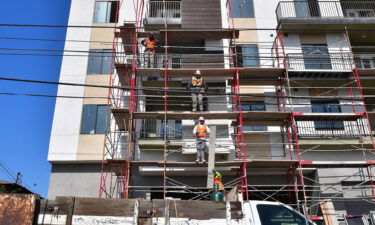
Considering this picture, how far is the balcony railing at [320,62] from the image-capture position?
19.4m

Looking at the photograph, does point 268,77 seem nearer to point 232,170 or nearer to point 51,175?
point 232,170

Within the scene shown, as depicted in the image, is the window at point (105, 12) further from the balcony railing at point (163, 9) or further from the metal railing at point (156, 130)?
the metal railing at point (156, 130)

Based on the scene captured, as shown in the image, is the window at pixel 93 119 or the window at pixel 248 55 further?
the window at pixel 248 55

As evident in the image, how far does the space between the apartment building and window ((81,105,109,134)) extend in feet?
0.19

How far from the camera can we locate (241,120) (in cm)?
1605

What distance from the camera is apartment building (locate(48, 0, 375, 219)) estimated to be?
1650cm

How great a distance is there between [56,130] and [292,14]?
49.4ft

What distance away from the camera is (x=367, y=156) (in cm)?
1717

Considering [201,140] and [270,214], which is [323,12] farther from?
[270,214]

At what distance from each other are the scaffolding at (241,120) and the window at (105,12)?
8.43 ft

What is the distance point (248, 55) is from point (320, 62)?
13.1 ft

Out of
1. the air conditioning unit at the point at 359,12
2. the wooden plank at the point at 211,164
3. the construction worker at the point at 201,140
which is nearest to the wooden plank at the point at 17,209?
the wooden plank at the point at 211,164

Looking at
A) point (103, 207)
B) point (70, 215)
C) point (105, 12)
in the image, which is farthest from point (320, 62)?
point (70, 215)

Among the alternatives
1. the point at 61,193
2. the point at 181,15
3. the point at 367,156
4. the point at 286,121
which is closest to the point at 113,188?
the point at 61,193
